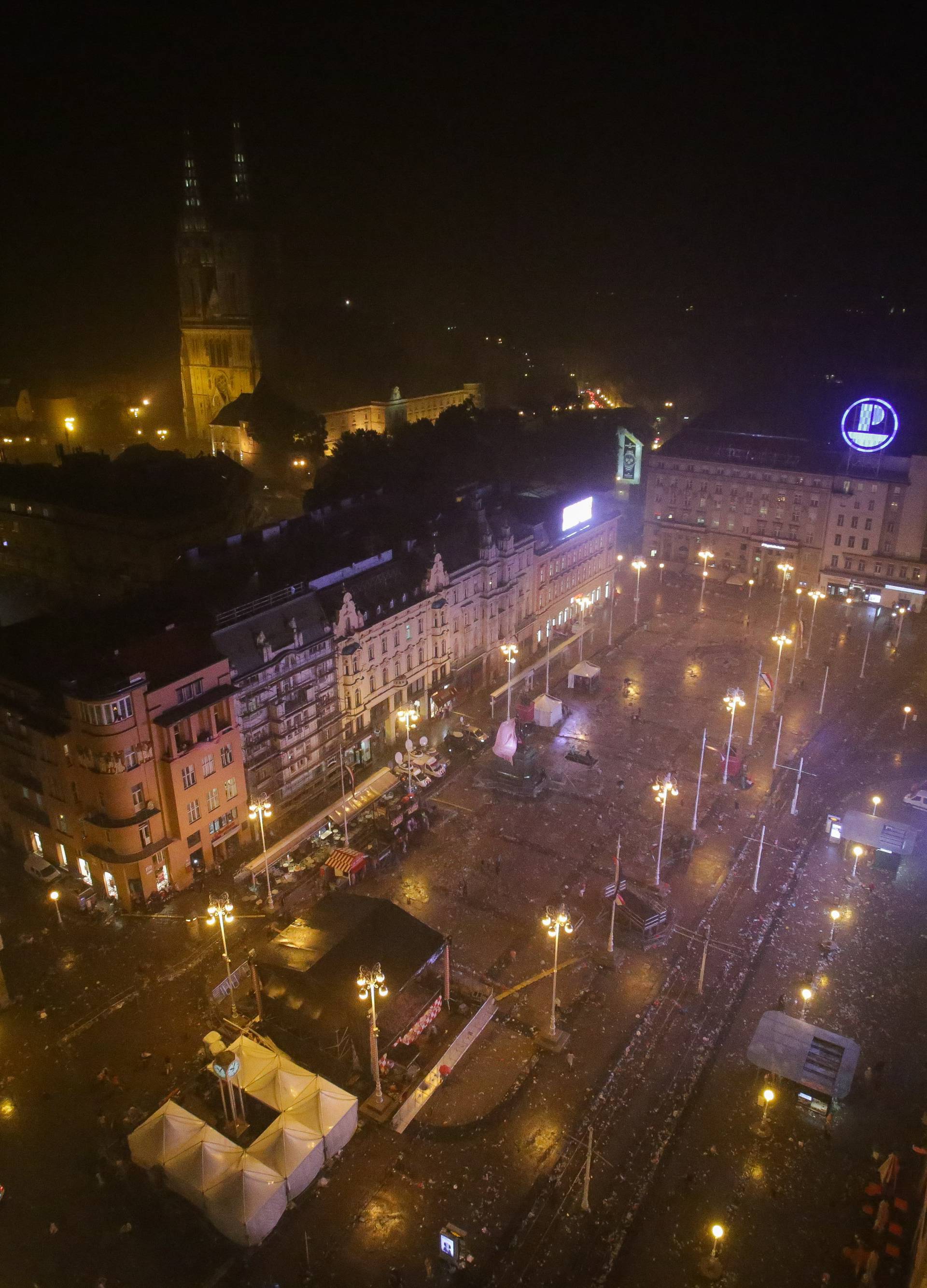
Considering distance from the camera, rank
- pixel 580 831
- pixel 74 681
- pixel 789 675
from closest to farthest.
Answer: pixel 74 681
pixel 580 831
pixel 789 675

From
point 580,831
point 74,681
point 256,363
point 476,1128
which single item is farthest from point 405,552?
point 256,363

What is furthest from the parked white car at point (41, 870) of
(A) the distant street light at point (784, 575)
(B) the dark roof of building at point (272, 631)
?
(A) the distant street light at point (784, 575)

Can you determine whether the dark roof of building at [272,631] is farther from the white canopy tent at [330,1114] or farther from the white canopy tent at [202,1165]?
the white canopy tent at [202,1165]

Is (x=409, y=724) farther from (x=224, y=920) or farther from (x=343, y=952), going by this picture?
(x=343, y=952)

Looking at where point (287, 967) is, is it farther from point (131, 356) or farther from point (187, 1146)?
point (131, 356)

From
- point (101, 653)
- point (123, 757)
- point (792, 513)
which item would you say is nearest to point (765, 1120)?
point (123, 757)
